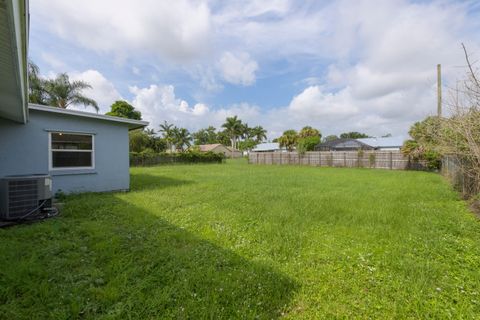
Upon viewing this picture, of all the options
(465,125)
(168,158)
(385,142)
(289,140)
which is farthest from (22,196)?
(385,142)

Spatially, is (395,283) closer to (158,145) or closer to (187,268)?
(187,268)

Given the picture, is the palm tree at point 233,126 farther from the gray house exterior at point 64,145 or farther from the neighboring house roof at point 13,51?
the neighboring house roof at point 13,51

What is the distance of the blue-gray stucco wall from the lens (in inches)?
232

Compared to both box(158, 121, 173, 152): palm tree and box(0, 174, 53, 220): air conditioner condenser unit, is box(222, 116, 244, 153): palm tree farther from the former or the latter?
box(0, 174, 53, 220): air conditioner condenser unit

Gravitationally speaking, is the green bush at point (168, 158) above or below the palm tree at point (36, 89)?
below

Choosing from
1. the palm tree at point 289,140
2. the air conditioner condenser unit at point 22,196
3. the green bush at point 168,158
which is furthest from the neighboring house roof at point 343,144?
the air conditioner condenser unit at point 22,196

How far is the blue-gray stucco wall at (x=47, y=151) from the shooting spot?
5891 mm

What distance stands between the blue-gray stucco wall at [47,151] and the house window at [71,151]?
149mm

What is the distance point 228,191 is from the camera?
770 cm

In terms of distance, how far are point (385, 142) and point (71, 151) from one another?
41.1 m

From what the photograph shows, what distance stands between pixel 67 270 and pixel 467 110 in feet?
23.2

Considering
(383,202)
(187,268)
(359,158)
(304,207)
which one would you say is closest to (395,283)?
(187,268)

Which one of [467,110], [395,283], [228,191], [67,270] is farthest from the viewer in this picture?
[228,191]

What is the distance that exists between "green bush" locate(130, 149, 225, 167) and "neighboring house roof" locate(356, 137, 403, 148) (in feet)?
81.9
